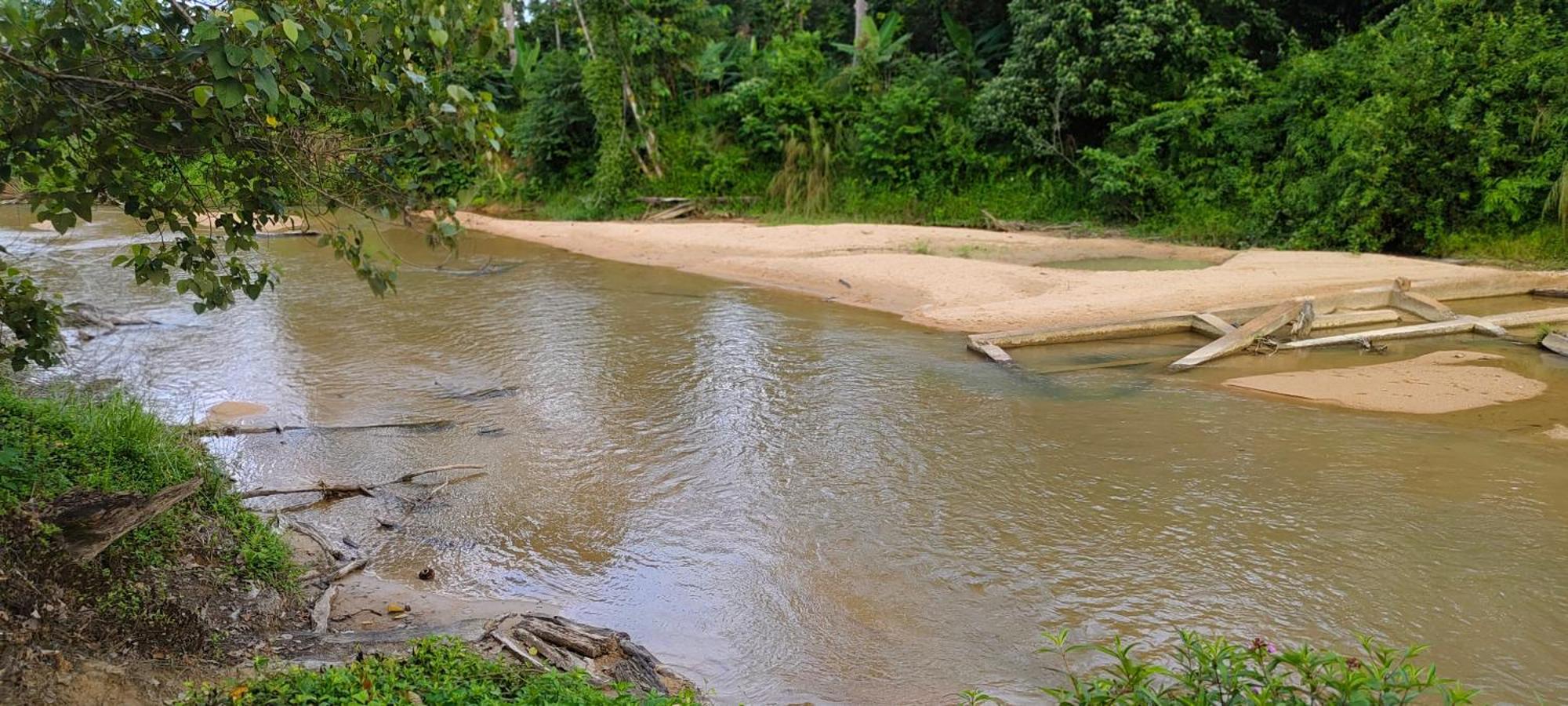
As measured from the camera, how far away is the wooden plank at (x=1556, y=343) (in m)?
10.1

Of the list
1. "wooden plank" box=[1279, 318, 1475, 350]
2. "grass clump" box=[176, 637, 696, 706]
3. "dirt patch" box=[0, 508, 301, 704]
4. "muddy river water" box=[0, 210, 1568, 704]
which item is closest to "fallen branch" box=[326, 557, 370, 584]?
"muddy river water" box=[0, 210, 1568, 704]

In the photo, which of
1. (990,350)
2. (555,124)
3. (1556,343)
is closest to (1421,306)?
(1556,343)

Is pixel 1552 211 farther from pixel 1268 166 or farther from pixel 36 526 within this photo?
pixel 36 526

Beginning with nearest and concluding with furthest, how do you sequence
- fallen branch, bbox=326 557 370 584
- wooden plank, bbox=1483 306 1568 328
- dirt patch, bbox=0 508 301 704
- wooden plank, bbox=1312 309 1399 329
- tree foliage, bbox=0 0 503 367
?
tree foliage, bbox=0 0 503 367 < dirt patch, bbox=0 508 301 704 < fallen branch, bbox=326 557 370 584 < wooden plank, bbox=1483 306 1568 328 < wooden plank, bbox=1312 309 1399 329

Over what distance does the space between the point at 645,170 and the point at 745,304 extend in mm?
10612

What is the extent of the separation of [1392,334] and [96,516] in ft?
36.3

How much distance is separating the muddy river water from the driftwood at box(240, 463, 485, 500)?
0.47 feet

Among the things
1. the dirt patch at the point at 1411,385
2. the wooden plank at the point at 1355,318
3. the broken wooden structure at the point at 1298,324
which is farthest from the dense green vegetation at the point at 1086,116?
the dirt patch at the point at 1411,385

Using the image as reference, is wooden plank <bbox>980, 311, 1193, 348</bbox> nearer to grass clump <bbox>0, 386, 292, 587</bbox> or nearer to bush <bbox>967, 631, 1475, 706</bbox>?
grass clump <bbox>0, 386, 292, 587</bbox>

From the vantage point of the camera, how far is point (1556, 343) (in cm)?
1020

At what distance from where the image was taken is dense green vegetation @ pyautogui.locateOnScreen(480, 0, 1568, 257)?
47.0 feet

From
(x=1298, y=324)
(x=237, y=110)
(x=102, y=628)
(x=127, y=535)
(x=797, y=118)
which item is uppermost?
(x=797, y=118)

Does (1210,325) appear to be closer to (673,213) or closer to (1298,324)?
(1298,324)

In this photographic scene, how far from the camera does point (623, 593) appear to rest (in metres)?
5.64
